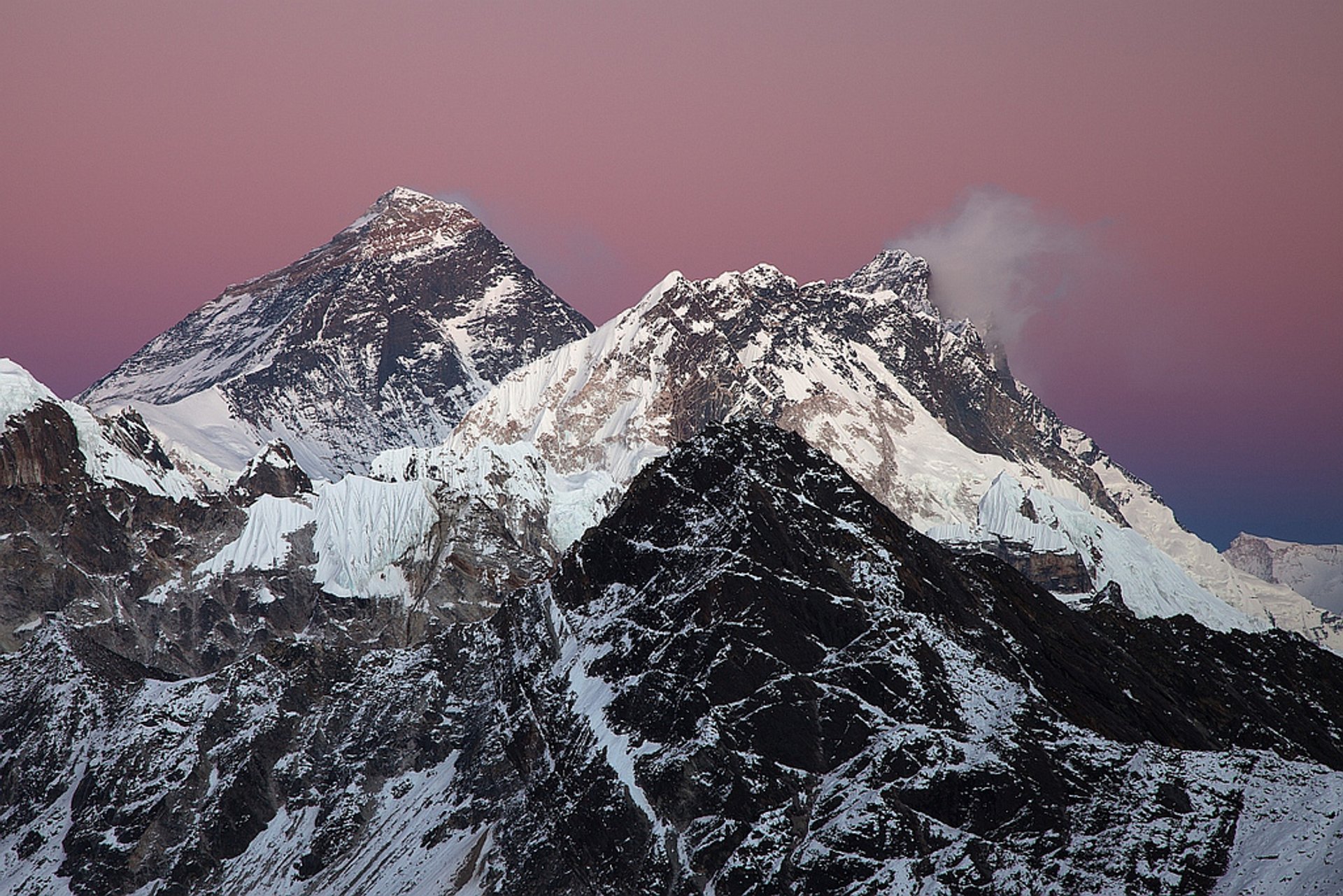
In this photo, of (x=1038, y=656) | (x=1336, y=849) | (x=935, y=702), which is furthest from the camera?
(x=1038, y=656)

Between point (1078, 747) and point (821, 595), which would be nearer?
point (1078, 747)

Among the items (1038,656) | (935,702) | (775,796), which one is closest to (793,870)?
(775,796)

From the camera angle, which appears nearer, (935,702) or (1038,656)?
(935,702)

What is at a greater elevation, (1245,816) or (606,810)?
(1245,816)

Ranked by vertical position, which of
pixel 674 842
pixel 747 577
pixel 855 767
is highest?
pixel 747 577

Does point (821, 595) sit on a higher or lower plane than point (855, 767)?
higher

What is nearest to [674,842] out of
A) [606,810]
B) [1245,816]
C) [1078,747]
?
[606,810]

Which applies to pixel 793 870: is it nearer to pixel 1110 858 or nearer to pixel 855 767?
pixel 855 767

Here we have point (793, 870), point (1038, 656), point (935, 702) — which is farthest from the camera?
point (1038, 656)

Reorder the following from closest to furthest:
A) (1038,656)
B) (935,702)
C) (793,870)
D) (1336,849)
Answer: (1336,849)
(793,870)
(935,702)
(1038,656)

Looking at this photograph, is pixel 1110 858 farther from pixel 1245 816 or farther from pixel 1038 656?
pixel 1038 656
